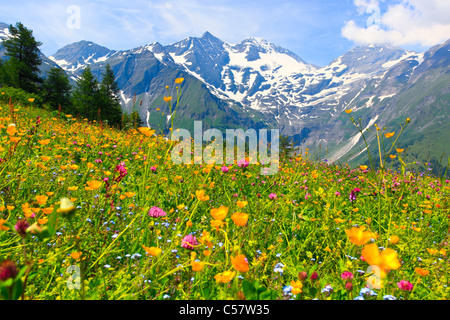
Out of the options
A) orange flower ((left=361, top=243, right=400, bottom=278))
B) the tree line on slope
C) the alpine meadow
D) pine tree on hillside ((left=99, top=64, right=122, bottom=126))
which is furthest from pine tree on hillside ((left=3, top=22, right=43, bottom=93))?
orange flower ((left=361, top=243, right=400, bottom=278))

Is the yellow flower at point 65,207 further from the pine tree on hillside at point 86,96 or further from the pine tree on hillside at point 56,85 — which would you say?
the pine tree on hillside at point 56,85

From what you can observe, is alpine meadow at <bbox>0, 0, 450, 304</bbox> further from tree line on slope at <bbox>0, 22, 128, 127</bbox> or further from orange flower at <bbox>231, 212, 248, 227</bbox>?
tree line on slope at <bbox>0, 22, 128, 127</bbox>

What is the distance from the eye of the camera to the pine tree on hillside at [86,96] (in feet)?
115

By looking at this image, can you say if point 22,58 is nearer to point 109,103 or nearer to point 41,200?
point 109,103

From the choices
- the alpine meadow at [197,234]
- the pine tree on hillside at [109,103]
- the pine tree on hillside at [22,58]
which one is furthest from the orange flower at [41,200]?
the pine tree on hillside at [22,58]

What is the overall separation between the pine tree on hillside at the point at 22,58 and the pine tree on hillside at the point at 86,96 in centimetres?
452

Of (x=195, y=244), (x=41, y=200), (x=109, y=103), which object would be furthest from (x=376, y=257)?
(x=109, y=103)

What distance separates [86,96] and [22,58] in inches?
328

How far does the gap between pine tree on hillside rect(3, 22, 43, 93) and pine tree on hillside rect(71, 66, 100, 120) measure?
452 cm

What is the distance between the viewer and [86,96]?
35188 millimetres

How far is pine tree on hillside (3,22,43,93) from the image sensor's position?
29562 millimetres
